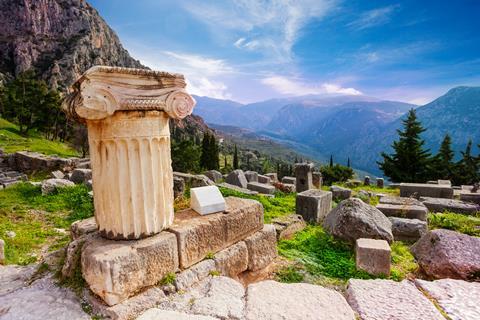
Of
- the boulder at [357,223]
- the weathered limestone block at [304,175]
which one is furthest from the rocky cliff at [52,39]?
the boulder at [357,223]

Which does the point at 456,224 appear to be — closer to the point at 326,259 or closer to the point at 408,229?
the point at 408,229

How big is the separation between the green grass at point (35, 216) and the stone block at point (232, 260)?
123 inches

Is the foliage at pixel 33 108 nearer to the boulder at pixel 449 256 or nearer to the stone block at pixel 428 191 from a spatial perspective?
the stone block at pixel 428 191

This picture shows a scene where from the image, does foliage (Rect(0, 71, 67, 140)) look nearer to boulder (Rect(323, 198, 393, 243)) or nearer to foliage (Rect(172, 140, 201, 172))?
foliage (Rect(172, 140, 201, 172))

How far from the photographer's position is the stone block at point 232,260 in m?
→ 3.67

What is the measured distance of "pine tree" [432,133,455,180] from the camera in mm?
30602

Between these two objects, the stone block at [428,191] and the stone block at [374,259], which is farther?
the stone block at [428,191]

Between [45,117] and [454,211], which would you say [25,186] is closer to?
[454,211]

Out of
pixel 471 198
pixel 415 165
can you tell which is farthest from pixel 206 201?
pixel 415 165

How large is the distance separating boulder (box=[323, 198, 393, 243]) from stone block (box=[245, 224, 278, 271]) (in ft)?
6.22

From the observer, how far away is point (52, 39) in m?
92.2

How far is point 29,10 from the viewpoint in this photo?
90.8 metres

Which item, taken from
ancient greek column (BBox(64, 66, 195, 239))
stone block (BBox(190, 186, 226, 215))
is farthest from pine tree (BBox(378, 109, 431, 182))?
ancient greek column (BBox(64, 66, 195, 239))

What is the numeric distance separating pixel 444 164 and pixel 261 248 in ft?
120
